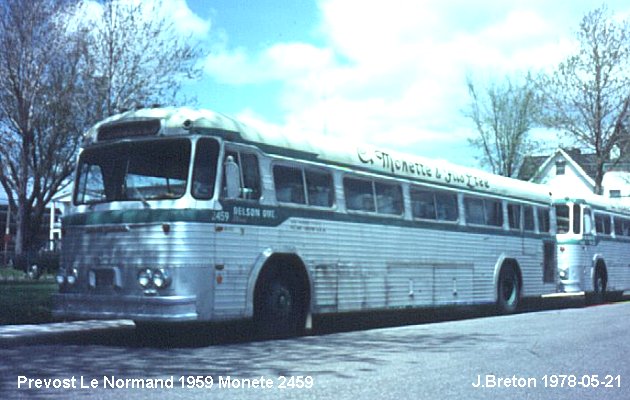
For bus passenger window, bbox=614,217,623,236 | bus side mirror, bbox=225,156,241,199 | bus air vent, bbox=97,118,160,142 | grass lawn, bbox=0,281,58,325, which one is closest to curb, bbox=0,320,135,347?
grass lawn, bbox=0,281,58,325

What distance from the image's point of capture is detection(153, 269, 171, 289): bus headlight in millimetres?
9859

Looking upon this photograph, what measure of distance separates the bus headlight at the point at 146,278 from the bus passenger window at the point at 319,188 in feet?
10.1

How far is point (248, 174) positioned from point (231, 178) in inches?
24.5

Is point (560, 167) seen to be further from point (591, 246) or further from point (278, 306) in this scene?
point (278, 306)

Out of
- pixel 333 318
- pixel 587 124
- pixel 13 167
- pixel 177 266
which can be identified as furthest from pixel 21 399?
pixel 587 124

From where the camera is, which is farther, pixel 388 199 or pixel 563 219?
pixel 563 219

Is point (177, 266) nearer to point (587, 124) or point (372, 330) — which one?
point (372, 330)

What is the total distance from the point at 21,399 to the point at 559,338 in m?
8.11

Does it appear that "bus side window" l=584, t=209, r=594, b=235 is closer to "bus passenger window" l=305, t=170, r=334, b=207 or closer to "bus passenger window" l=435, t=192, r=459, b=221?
"bus passenger window" l=435, t=192, r=459, b=221

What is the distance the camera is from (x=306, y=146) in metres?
12.3

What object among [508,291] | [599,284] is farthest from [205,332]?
[599,284]

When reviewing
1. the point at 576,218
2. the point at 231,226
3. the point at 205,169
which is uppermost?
the point at 576,218

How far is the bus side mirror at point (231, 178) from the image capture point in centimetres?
1034

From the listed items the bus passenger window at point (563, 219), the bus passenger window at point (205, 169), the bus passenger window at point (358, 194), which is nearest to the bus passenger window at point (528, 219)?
the bus passenger window at point (563, 219)
